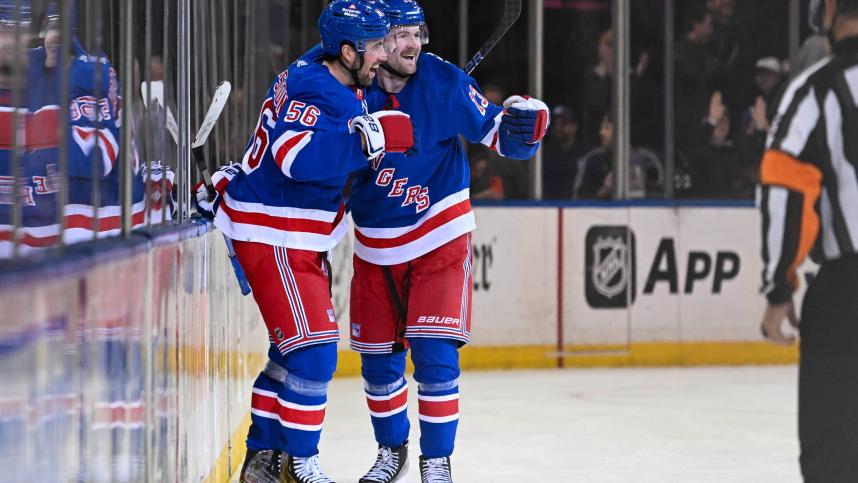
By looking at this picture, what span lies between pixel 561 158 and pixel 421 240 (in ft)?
12.9

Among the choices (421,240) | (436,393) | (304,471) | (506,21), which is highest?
(506,21)

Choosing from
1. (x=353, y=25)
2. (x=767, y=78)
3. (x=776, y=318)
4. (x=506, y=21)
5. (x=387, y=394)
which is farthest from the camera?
(x=767, y=78)

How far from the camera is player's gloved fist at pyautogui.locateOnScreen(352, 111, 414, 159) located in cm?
287

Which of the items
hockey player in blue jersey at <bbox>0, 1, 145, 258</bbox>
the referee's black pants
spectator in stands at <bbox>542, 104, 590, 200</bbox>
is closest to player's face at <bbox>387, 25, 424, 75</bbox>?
hockey player in blue jersey at <bbox>0, 1, 145, 258</bbox>

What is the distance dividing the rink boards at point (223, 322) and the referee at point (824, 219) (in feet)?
2.76

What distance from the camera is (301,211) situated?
310 cm

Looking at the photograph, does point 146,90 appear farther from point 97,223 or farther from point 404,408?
point 404,408

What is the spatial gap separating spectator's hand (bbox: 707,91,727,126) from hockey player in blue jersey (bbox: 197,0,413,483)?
489 cm

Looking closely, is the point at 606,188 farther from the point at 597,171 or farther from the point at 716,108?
the point at 716,108

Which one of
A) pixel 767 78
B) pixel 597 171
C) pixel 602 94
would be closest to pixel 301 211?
pixel 597 171

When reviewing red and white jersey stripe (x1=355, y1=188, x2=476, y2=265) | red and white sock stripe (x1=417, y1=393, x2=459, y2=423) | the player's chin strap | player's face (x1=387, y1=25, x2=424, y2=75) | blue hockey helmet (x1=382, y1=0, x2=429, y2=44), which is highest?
blue hockey helmet (x1=382, y1=0, x2=429, y2=44)

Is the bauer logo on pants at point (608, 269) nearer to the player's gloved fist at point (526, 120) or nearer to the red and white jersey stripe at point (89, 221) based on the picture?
the player's gloved fist at point (526, 120)

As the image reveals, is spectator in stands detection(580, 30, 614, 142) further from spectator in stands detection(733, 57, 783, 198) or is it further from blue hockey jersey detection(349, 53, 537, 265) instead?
blue hockey jersey detection(349, 53, 537, 265)

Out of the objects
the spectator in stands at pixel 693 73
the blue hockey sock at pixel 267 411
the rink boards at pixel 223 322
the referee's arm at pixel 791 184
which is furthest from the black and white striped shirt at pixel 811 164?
the spectator in stands at pixel 693 73
